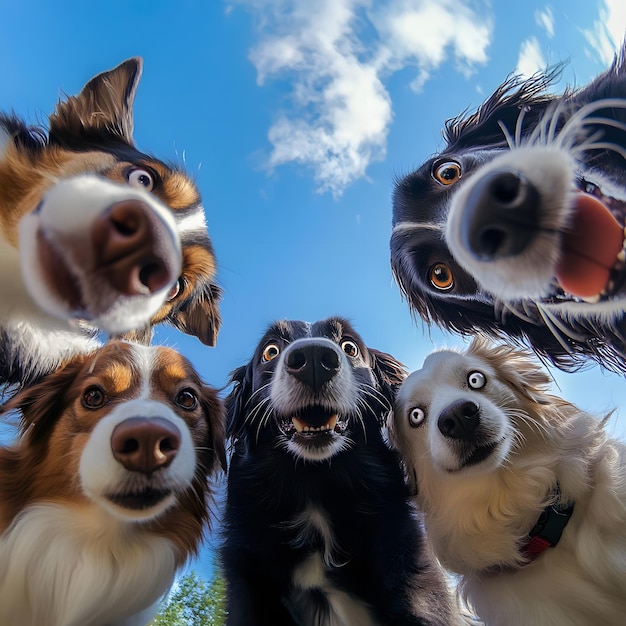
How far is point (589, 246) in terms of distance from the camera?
1387mm

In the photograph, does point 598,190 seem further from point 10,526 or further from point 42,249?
point 10,526

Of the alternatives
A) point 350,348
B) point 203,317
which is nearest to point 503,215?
point 350,348

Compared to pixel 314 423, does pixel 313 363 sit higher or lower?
higher

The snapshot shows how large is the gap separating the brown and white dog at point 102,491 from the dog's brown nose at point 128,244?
0.34m

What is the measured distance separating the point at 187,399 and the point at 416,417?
0.65 m

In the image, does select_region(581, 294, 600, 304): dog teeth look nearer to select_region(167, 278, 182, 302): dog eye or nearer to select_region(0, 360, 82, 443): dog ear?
select_region(167, 278, 182, 302): dog eye

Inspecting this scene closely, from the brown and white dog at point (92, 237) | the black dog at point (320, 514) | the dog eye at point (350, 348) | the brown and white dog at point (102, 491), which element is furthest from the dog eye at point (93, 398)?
the dog eye at point (350, 348)

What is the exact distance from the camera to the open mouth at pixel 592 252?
1378mm

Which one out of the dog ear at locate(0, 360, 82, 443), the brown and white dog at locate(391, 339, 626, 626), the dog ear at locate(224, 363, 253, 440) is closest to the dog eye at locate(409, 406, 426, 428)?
the brown and white dog at locate(391, 339, 626, 626)

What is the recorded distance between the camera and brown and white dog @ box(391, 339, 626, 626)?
56.1 inches

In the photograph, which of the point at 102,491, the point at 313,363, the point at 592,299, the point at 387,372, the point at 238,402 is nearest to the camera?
the point at 102,491

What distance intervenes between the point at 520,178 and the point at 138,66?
1.13 meters

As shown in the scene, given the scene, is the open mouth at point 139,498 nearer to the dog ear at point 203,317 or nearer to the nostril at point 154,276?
the nostril at point 154,276

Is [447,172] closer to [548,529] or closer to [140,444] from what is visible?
[548,529]
